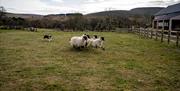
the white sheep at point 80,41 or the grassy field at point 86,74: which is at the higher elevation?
the white sheep at point 80,41

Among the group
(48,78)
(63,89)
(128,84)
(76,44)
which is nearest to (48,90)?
(63,89)

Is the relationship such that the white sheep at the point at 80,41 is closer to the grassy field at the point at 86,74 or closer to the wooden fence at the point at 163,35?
the grassy field at the point at 86,74

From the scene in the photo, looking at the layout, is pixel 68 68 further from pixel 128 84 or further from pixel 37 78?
pixel 128 84

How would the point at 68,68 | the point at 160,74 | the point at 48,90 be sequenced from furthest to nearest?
the point at 68,68 → the point at 160,74 → the point at 48,90

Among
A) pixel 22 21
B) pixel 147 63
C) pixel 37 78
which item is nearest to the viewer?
pixel 37 78

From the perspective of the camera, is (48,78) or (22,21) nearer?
(48,78)

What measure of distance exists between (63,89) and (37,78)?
53.1 inches

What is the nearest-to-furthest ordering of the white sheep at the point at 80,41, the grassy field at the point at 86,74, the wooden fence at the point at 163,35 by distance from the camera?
the grassy field at the point at 86,74 < the white sheep at the point at 80,41 < the wooden fence at the point at 163,35

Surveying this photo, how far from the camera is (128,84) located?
265 inches

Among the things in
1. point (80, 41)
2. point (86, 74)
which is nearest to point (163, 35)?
point (80, 41)

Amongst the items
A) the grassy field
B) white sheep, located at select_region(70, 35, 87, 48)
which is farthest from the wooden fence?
white sheep, located at select_region(70, 35, 87, 48)

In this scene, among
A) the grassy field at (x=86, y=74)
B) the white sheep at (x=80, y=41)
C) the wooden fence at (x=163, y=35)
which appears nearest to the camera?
the grassy field at (x=86, y=74)

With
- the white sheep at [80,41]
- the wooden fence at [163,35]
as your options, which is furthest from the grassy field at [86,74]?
the wooden fence at [163,35]

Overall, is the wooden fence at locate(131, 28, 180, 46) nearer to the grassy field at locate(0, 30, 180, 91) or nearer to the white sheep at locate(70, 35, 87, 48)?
the grassy field at locate(0, 30, 180, 91)
